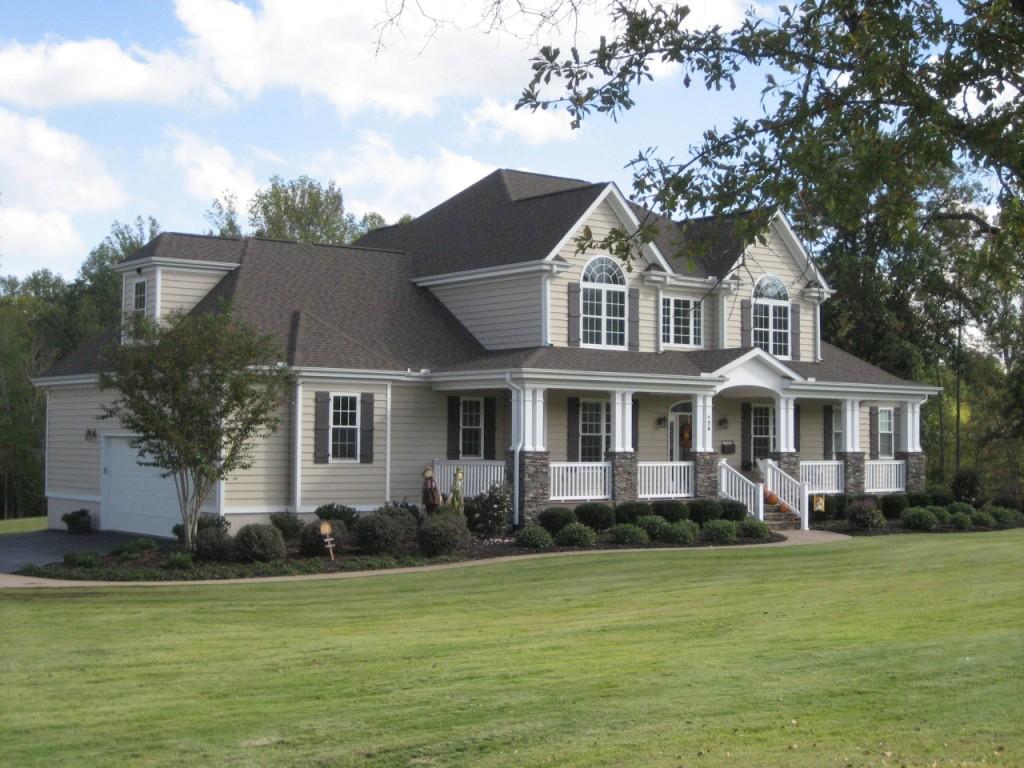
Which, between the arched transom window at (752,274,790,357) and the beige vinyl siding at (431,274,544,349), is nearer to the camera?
the beige vinyl siding at (431,274,544,349)

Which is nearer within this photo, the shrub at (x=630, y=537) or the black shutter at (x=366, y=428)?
the shrub at (x=630, y=537)

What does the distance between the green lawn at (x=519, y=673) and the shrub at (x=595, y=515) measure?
20.2ft

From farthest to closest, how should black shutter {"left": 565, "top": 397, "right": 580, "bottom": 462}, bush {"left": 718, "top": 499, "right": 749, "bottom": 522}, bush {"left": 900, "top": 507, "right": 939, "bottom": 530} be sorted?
bush {"left": 900, "top": 507, "right": 939, "bottom": 530}, black shutter {"left": 565, "top": 397, "right": 580, "bottom": 462}, bush {"left": 718, "top": 499, "right": 749, "bottom": 522}

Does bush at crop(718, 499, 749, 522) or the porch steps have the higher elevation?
bush at crop(718, 499, 749, 522)

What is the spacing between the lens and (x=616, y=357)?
1176 inches

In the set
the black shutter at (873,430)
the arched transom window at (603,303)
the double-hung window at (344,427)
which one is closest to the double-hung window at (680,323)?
the arched transom window at (603,303)

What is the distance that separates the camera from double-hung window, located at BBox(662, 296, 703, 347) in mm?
32531

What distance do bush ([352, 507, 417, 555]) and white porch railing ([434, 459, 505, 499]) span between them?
3.82m

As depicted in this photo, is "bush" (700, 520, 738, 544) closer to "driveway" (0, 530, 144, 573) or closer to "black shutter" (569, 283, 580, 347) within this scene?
"black shutter" (569, 283, 580, 347)

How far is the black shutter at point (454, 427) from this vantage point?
29.3 metres

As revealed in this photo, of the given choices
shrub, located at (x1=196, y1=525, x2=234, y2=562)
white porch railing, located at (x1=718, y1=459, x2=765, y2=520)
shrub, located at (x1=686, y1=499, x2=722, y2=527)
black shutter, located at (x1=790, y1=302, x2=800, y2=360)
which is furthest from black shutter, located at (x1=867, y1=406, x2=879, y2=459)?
shrub, located at (x1=196, y1=525, x2=234, y2=562)

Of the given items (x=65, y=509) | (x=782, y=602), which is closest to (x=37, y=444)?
(x=65, y=509)

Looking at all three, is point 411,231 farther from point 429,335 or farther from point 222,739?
point 222,739

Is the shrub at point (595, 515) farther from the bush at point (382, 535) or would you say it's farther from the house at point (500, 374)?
the bush at point (382, 535)
